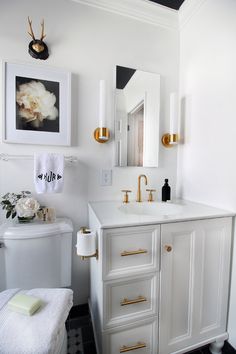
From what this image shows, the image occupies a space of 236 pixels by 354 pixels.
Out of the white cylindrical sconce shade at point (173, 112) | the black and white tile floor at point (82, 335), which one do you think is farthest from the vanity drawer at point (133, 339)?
the white cylindrical sconce shade at point (173, 112)

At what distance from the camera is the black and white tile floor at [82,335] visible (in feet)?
3.62

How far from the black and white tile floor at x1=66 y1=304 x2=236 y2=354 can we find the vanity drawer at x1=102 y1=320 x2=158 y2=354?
0.95 feet

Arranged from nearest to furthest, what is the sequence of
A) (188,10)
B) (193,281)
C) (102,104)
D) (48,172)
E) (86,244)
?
(86,244)
(193,281)
(48,172)
(102,104)
(188,10)

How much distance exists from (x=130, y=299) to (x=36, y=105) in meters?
1.31

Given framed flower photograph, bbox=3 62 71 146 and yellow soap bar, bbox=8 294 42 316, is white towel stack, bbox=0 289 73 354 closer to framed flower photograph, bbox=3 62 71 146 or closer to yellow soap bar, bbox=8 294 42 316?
yellow soap bar, bbox=8 294 42 316

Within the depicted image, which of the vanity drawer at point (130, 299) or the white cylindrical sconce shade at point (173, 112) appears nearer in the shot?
the vanity drawer at point (130, 299)

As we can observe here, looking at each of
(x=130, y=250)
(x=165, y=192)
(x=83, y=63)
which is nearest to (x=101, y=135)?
(x=83, y=63)

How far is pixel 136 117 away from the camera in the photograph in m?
1.44

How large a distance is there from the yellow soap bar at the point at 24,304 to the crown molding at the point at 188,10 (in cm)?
211

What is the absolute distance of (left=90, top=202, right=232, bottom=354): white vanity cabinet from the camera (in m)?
0.88

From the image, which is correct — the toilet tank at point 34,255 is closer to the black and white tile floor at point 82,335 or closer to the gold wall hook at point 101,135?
the black and white tile floor at point 82,335

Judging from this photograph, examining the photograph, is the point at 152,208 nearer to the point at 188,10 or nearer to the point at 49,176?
the point at 49,176

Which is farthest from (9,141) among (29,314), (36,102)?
(29,314)

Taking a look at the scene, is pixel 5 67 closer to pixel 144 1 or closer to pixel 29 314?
pixel 144 1
